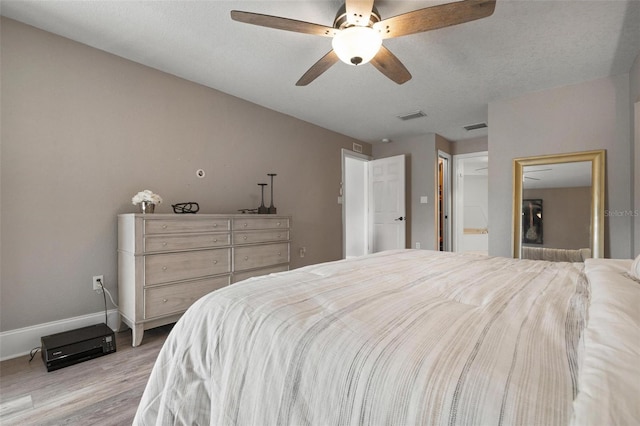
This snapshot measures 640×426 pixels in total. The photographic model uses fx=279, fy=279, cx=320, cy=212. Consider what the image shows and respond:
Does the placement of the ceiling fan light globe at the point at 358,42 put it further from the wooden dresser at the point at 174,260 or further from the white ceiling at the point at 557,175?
the white ceiling at the point at 557,175

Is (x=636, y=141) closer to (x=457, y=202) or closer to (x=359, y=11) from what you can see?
(x=359, y=11)

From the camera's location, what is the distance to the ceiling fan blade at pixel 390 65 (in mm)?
1910

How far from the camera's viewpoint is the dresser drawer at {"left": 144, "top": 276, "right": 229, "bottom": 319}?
86.3 inches

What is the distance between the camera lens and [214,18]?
78.7 inches

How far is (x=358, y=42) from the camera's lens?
1698 mm

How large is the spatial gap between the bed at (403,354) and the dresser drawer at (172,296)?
4.40ft

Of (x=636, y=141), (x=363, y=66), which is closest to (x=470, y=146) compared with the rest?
(x=636, y=141)

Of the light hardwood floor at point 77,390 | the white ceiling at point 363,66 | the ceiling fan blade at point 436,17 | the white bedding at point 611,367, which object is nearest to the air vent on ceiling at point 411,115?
the white ceiling at point 363,66

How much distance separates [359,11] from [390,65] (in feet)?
1.71

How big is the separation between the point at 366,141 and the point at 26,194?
4654mm

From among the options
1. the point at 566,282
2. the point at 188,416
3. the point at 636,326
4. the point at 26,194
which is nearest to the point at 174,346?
the point at 188,416

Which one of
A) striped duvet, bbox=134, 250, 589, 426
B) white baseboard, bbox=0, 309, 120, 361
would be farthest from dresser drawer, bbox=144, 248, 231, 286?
striped duvet, bbox=134, 250, 589, 426

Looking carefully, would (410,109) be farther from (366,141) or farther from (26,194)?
(26,194)

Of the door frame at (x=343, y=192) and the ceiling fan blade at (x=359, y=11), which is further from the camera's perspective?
the door frame at (x=343, y=192)
